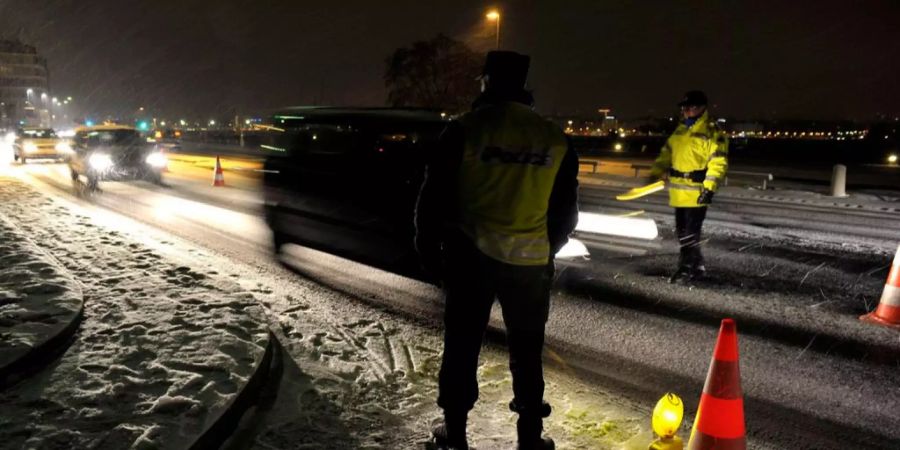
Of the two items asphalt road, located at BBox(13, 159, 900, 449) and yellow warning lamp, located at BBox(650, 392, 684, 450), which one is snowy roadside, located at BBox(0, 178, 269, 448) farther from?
yellow warning lamp, located at BBox(650, 392, 684, 450)

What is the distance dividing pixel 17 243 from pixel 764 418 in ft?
27.3

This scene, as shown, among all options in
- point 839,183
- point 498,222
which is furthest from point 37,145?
point 839,183

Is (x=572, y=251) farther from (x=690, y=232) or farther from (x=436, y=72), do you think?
(x=436, y=72)

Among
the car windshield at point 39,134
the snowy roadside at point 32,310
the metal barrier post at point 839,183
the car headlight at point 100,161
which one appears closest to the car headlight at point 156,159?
the car headlight at point 100,161

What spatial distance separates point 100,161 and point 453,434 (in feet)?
54.3

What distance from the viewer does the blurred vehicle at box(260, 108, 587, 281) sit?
6.77 metres

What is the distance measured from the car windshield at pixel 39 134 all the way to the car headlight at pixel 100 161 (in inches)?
444

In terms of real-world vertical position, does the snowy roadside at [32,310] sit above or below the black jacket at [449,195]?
below

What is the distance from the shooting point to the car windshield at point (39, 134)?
25125 millimetres

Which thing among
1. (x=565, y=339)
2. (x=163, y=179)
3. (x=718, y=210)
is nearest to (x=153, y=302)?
(x=565, y=339)

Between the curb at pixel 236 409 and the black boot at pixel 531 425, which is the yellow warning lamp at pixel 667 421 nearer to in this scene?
the black boot at pixel 531 425

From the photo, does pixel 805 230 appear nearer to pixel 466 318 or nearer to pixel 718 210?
pixel 718 210

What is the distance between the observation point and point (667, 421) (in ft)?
9.91

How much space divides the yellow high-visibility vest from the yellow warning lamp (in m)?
3.76
